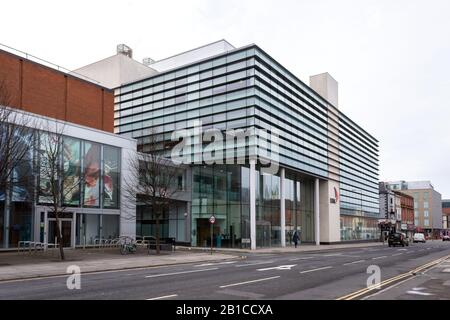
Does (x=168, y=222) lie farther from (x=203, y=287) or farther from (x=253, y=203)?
(x=203, y=287)

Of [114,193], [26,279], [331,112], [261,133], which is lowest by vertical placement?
[26,279]

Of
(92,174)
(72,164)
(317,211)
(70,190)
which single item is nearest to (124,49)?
(92,174)

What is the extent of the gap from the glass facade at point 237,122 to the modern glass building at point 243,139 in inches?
4.1

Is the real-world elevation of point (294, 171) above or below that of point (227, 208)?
above

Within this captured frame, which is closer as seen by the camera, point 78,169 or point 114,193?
point 78,169

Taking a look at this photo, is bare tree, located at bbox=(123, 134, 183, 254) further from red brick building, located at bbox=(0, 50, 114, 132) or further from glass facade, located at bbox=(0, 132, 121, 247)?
red brick building, located at bbox=(0, 50, 114, 132)

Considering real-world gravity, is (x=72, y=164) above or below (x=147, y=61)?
below

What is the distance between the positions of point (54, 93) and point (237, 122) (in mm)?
16811

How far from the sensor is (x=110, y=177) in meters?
36.0

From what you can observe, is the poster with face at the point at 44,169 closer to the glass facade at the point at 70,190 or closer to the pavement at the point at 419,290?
the glass facade at the point at 70,190
